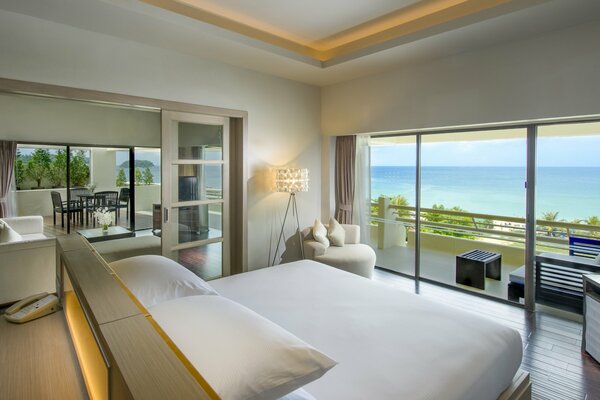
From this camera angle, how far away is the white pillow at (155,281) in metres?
1.74

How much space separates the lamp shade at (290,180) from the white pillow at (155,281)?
243 cm

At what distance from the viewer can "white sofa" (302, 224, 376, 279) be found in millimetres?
4008

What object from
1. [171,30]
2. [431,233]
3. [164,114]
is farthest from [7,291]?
[431,233]

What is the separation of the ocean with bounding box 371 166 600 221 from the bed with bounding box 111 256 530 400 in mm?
2136

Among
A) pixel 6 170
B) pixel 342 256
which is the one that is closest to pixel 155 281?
pixel 342 256

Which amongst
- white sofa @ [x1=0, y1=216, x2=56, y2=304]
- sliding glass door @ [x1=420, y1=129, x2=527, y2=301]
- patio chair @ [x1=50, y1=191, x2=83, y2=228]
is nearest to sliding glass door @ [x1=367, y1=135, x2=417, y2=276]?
sliding glass door @ [x1=420, y1=129, x2=527, y2=301]

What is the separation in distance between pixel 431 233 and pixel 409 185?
690 mm

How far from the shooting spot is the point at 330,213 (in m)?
5.27

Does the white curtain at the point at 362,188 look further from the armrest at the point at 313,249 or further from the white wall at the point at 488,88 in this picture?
the armrest at the point at 313,249

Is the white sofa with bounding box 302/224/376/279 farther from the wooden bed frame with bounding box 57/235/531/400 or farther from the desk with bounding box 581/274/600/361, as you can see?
the wooden bed frame with bounding box 57/235/531/400

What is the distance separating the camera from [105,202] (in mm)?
7234

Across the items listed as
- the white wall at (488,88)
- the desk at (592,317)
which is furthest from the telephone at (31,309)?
the white wall at (488,88)

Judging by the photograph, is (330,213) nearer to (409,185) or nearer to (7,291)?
(409,185)

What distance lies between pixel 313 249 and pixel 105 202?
5.27 meters
